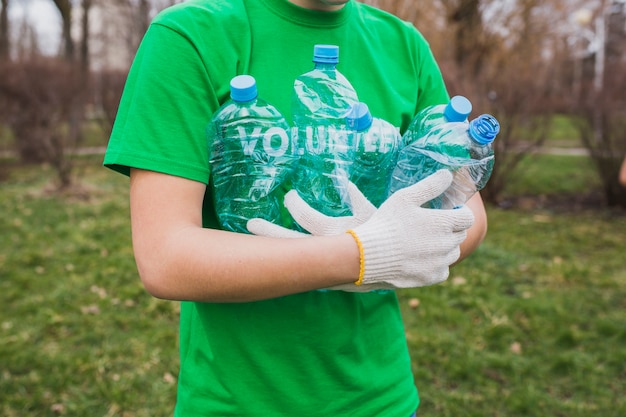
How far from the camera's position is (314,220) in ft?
3.87

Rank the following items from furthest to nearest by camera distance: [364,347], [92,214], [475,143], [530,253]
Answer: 1. [92,214]
2. [530,253]
3. [364,347]
4. [475,143]

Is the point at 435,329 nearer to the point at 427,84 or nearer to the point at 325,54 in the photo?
the point at 427,84

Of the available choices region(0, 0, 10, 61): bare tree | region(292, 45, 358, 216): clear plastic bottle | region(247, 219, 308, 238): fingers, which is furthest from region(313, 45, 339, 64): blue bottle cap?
region(0, 0, 10, 61): bare tree

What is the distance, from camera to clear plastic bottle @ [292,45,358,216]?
1.26 meters

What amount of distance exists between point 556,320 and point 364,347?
12.2 feet

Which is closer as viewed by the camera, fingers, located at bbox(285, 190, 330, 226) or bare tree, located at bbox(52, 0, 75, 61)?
fingers, located at bbox(285, 190, 330, 226)

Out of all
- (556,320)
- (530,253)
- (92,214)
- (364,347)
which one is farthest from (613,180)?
(364,347)

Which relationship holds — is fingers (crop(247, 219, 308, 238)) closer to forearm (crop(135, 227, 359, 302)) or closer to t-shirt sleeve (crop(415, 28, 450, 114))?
forearm (crop(135, 227, 359, 302))

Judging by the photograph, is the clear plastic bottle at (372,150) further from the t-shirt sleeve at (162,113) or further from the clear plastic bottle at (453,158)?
the t-shirt sleeve at (162,113)

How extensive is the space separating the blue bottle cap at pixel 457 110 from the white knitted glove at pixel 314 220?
0.90 ft

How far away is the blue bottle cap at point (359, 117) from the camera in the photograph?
3.94 ft

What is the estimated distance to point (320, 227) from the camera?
3.88 ft

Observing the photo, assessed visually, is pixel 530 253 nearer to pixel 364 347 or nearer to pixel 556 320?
pixel 556 320

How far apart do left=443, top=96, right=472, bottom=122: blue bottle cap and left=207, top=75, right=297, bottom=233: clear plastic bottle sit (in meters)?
0.35
